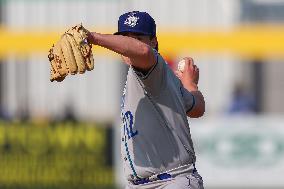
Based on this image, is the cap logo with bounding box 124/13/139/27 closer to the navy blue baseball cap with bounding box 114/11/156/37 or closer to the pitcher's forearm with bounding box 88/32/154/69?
the navy blue baseball cap with bounding box 114/11/156/37

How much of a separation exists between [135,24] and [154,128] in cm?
57

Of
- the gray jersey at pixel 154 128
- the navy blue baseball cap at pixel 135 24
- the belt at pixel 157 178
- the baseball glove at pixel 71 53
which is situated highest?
the navy blue baseball cap at pixel 135 24

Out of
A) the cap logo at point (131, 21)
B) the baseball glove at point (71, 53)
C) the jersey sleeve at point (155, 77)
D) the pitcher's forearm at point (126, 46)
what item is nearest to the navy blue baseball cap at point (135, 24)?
the cap logo at point (131, 21)

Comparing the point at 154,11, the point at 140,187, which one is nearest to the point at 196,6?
the point at 154,11

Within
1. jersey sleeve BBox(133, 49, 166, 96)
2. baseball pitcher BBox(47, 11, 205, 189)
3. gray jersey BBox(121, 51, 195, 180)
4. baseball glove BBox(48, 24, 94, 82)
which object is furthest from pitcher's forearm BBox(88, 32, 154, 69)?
gray jersey BBox(121, 51, 195, 180)

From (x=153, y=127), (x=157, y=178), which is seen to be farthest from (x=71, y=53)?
(x=157, y=178)

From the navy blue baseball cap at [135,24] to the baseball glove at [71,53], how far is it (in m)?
0.43

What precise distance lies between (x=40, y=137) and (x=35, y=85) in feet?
29.1

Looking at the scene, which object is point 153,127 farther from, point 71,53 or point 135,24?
point 71,53

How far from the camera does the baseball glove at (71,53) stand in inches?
200

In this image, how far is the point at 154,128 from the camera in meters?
5.70

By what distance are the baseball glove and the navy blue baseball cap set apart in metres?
0.43

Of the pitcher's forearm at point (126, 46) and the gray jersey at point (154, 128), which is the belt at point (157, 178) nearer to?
the gray jersey at point (154, 128)

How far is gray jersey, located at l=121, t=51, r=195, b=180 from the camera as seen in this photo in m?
5.67
